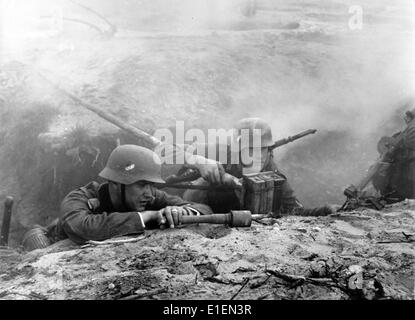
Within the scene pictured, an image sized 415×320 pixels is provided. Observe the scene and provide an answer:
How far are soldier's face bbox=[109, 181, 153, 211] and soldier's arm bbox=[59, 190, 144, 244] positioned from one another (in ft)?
1.02

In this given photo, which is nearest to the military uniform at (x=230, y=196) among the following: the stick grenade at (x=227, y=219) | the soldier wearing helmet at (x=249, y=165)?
the soldier wearing helmet at (x=249, y=165)

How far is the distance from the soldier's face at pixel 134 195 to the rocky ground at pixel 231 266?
0.44m

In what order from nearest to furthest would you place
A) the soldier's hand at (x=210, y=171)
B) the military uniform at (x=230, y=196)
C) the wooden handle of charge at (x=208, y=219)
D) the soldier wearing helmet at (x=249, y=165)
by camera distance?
the wooden handle of charge at (x=208, y=219) < the soldier's hand at (x=210, y=171) < the military uniform at (x=230, y=196) < the soldier wearing helmet at (x=249, y=165)

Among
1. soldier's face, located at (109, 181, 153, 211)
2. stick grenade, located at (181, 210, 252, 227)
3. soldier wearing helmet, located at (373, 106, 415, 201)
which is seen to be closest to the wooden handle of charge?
stick grenade, located at (181, 210, 252, 227)

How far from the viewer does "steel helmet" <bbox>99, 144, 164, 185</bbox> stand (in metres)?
3.53

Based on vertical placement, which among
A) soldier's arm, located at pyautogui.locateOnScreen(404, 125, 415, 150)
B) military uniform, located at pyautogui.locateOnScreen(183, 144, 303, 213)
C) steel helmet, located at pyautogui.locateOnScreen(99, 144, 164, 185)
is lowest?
military uniform, located at pyautogui.locateOnScreen(183, 144, 303, 213)

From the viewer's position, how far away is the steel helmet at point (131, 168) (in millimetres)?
3529

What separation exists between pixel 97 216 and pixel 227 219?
1.03 meters

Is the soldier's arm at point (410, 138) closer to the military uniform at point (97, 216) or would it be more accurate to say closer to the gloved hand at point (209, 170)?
the gloved hand at point (209, 170)

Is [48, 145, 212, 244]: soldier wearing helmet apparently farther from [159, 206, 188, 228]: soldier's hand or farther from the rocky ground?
the rocky ground

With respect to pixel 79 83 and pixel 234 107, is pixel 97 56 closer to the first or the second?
pixel 79 83

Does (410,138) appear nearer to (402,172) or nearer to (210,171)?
(402,172)

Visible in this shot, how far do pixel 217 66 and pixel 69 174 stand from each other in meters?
→ 4.11
